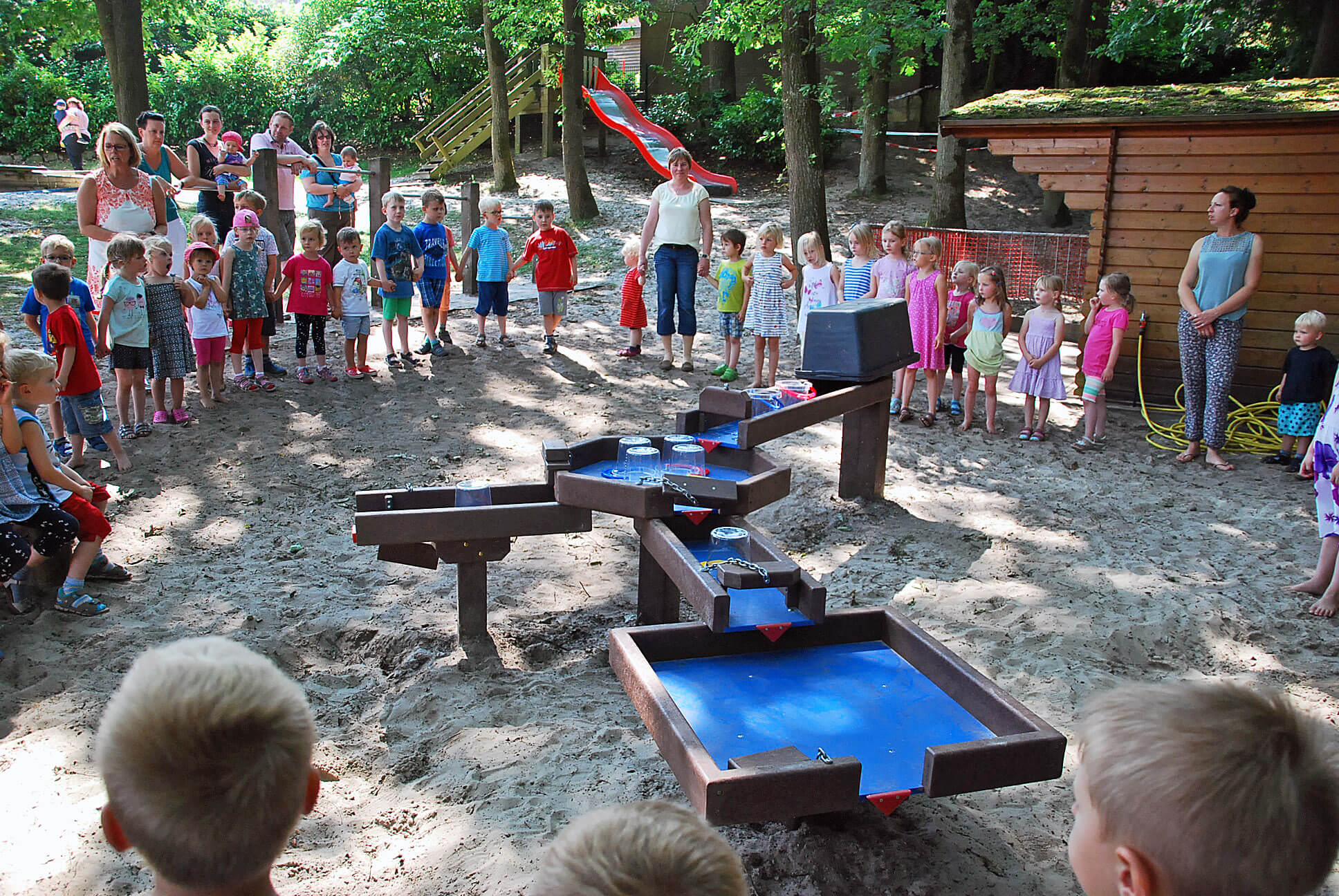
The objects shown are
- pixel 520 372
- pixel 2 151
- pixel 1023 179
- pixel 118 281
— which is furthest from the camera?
pixel 2 151

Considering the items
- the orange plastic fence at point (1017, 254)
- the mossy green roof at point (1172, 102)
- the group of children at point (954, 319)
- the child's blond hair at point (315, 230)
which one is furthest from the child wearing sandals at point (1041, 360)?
the child's blond hair at point (315, 230)

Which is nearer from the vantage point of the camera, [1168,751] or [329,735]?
[1168,751]

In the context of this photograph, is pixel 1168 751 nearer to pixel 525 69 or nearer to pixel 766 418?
pixel 766 418

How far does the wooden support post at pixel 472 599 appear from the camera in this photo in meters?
4.26

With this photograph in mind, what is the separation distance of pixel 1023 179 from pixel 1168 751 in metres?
18.5

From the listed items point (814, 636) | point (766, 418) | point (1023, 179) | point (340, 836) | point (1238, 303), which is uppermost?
point (1023, 179)

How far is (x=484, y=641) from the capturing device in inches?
170

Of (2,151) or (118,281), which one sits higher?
(2,151)

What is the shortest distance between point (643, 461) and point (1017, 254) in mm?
7308

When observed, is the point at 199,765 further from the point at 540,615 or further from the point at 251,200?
the point at 251,200

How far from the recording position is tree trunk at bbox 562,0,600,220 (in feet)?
48.8

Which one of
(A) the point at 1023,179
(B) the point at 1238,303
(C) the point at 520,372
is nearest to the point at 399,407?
(C) the point at 520,372

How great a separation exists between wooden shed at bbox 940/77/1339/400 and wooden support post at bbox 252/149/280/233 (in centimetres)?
589

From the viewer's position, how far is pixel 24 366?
14.6ft
